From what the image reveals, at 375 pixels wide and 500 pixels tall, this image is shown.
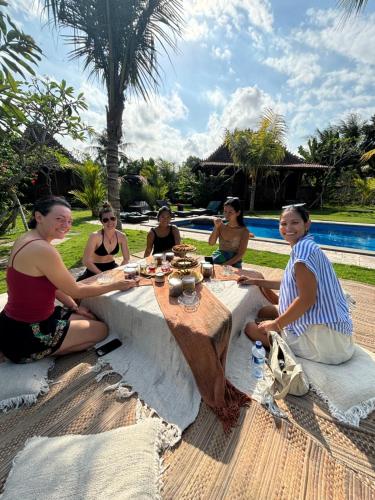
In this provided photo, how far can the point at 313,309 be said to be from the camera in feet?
6.37

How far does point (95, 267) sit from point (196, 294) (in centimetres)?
184

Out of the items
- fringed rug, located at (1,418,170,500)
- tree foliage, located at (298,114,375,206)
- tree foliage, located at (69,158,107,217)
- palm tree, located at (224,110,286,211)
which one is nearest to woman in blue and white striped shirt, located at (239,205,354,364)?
fringed rug, located at (1,418,170,500)

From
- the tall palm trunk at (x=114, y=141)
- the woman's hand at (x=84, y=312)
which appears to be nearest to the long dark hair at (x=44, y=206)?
the woman's hand at (x=84, y=312)

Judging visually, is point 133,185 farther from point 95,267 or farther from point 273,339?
point 273,339

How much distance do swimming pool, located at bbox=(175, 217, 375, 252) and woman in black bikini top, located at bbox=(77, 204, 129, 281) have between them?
27.7ft

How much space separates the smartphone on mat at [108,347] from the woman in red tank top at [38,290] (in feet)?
0.99

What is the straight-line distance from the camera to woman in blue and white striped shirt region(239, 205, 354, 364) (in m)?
1.86

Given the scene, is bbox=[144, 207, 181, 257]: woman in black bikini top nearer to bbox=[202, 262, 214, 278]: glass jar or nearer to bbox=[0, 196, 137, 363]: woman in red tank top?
bbox=[202, 262, 214, 278]: glass jar

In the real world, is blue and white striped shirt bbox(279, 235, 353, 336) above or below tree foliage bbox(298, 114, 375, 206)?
below

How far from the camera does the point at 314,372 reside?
1897mm

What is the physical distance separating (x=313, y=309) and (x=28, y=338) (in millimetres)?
2414

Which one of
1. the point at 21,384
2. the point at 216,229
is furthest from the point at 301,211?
the point at 21,384

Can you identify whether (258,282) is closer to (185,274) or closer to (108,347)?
(185,274)

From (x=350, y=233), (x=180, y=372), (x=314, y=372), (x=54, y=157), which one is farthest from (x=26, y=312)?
(x=350, y=233)
